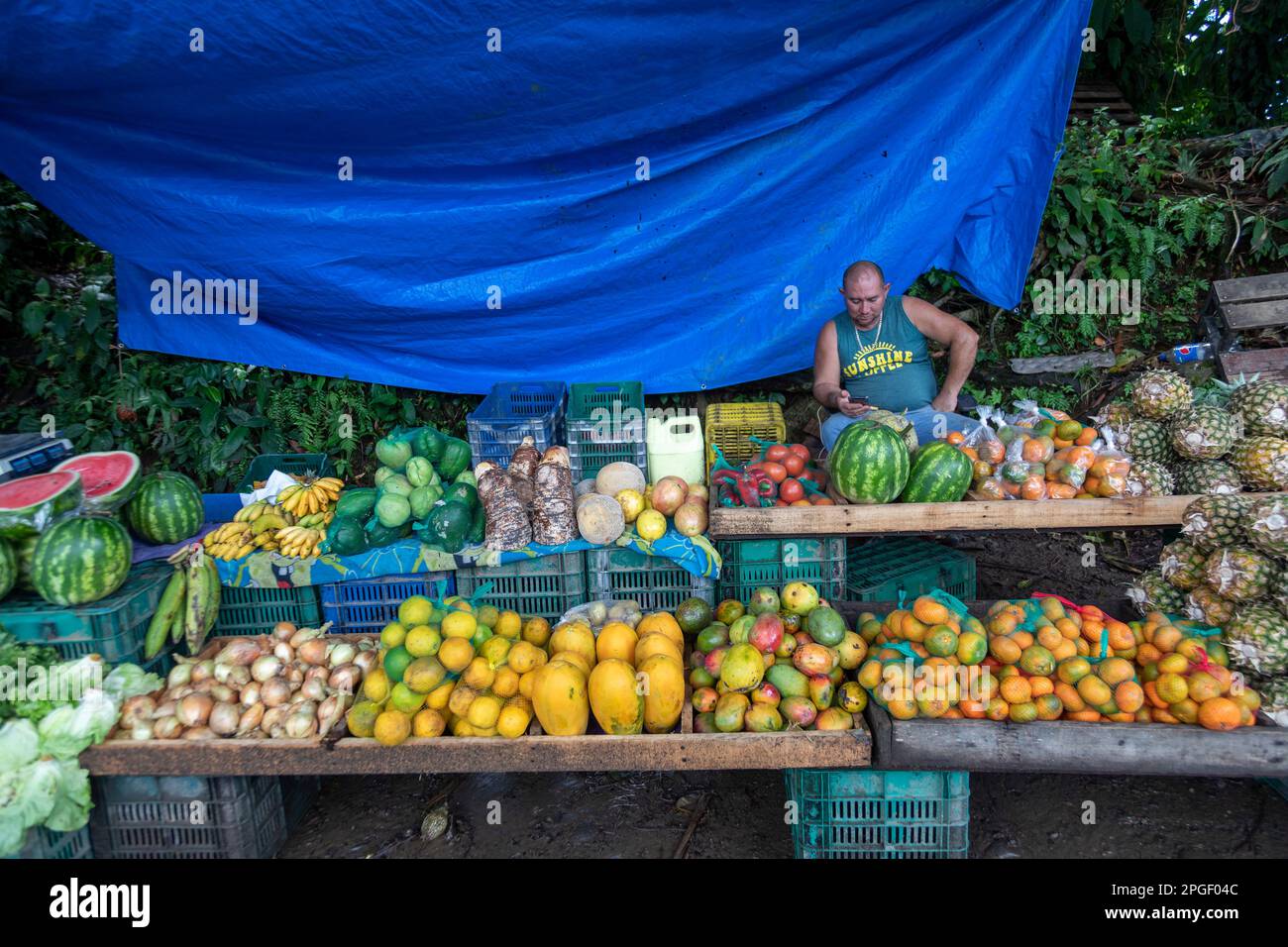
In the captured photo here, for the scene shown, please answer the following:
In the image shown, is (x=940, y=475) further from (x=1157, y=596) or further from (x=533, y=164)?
(x=533, y=164)

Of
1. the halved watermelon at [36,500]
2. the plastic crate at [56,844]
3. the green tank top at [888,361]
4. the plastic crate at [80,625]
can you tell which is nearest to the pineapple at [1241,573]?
the green tank top at [888,361]

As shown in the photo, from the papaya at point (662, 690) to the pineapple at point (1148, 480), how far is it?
2.17 m

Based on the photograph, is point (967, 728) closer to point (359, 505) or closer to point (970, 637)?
point (970, 637)

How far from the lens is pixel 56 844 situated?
262 cm

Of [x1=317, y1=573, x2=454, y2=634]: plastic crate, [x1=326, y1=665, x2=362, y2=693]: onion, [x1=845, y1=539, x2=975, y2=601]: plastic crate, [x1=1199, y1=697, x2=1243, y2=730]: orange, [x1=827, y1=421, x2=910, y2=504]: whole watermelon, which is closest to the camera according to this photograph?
[x1=1199, y1=697, x2=1243, y2=730]: orange

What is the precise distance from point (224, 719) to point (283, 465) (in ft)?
6.80

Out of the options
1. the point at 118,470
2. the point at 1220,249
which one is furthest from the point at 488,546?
the point at 1220,249

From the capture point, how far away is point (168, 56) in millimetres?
3195

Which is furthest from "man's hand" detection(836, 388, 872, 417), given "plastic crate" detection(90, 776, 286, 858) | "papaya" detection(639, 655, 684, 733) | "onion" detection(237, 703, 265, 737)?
"plastic crate" detection(90, 776, 286, 858)

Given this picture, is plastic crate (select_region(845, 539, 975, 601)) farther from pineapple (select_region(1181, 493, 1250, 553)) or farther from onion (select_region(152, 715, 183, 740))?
onion (select_region(152, 715, 183, 740))

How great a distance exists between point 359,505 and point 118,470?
123 centimetres

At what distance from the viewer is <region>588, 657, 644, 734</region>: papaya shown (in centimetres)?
251

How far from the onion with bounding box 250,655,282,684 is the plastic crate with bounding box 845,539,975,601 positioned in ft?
8.53

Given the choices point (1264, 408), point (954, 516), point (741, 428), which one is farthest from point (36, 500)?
point (1264, 408)
